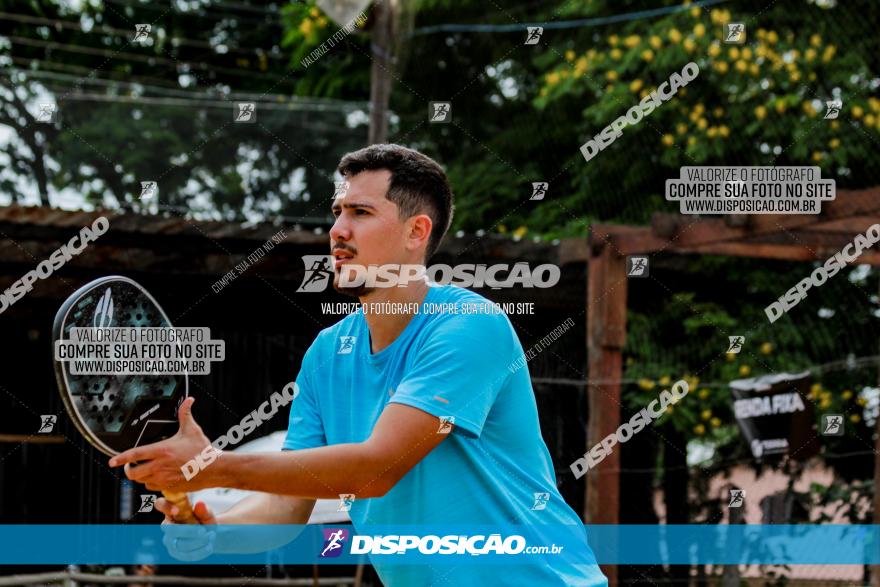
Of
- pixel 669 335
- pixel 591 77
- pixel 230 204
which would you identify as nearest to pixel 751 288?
pixel 669 335

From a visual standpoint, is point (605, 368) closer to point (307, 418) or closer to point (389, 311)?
point (307, 418)

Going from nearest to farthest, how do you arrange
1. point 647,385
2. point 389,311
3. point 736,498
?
point 389,311 → point 736,498 → point 647,385

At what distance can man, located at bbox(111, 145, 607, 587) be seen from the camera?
8.88 ft

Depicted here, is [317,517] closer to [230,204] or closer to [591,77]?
[591,77]

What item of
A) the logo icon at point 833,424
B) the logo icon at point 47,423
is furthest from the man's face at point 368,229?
the logo icon at point 47,423

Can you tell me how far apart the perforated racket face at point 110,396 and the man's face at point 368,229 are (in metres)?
0.52

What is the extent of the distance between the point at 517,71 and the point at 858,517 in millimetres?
6724

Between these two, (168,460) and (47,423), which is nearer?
(168,460)

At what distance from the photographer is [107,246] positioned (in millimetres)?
9312

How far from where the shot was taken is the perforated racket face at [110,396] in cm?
276

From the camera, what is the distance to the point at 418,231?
329 cm

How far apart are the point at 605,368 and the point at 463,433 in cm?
625

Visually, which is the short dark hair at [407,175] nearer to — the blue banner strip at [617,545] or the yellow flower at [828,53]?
the blue banner strip at [617,545]

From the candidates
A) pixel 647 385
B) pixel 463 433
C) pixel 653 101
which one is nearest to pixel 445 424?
pixel 463 433
